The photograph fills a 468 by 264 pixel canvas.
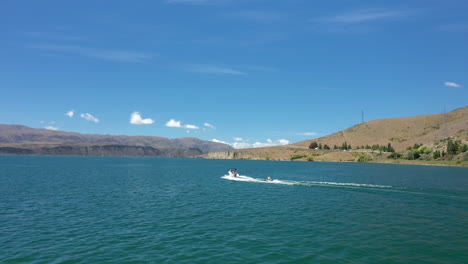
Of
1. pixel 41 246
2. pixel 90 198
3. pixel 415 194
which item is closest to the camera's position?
pixel 41 246

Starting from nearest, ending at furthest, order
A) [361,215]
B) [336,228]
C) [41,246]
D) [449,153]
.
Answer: [41,246] → [336,228] → [361,215] → [449,153]

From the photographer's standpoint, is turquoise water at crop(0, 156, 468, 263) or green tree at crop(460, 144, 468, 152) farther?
green tree at crop(460, 144, 468, 152)

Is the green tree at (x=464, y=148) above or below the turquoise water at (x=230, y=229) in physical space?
above

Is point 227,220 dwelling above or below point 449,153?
below

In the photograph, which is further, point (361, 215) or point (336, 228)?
point (361, 215)

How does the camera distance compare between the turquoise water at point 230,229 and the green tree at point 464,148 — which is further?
the green tree at point 464,148

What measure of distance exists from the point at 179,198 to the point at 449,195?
49890 millimetres

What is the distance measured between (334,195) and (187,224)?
34.0 metres

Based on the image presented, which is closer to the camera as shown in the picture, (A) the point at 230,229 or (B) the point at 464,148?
(A) the point at 230,229

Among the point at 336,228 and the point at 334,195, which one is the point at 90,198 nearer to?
the point at 336,228

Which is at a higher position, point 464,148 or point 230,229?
point 464,148

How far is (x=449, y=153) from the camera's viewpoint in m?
198

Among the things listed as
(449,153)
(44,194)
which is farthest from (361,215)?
(449,153)

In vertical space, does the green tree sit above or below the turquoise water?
above
